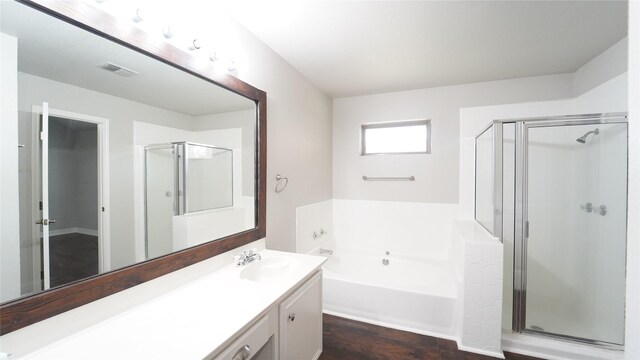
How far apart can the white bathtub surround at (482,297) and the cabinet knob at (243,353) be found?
1749 mm

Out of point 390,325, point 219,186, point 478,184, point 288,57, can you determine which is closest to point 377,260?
point 390,325

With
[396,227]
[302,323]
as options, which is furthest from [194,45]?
[396,227]

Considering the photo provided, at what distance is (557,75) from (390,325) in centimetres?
306

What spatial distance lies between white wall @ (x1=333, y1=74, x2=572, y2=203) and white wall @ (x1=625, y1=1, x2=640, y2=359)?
2.52 m

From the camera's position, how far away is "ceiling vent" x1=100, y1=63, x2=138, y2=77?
40.5 inches

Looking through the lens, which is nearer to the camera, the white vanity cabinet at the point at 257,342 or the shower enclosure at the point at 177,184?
the white vanity cabinet at the point at 257,342

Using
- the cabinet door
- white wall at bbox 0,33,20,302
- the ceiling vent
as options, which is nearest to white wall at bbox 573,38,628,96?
the cabinet door

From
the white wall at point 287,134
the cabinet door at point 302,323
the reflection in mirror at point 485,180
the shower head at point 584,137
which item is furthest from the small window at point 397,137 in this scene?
the cabinet door at point 302,323

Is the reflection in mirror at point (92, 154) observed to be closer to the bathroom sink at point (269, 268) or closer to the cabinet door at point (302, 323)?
the bathroom sink at point (269, 268)

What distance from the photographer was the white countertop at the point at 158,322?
31.0 inches

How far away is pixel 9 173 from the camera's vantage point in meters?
0.77

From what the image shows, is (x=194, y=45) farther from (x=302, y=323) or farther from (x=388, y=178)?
(x=388, y=178)

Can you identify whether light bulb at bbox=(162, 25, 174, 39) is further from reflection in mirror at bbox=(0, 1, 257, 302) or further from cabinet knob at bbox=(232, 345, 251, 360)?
cabinet knob at bbox=(232, 345, 251, 360)

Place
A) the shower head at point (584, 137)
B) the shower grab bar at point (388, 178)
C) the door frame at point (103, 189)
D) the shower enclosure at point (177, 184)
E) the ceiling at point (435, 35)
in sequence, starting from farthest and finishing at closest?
1. the shower grab bar at point (388, 178)
2. the shower head at point (584, 137)
3. the ceiling at point (435, 35)
4. the shower enclosure at point (177, 184)
5. the door frame at point (103, 189)
